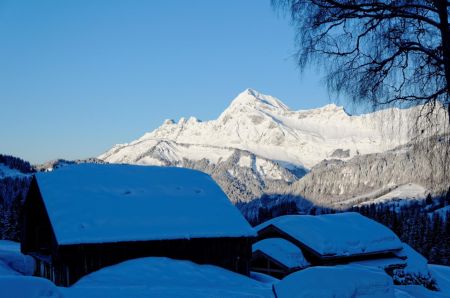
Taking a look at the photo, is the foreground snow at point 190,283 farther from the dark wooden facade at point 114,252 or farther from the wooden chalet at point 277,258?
the wooden chalet at point 277,258

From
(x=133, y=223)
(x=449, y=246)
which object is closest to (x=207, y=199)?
(x=133, y=223)

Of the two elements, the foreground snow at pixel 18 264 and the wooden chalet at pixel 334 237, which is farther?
the wooden chalet at pixel 334 237

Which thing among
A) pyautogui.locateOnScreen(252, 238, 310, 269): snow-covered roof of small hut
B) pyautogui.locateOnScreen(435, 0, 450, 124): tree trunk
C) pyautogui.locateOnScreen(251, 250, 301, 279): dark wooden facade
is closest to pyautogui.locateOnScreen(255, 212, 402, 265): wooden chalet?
pyautogui.locateOnScreen(252, 238, 310, 269): snow-covered roof of small hut

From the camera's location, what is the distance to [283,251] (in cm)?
3072

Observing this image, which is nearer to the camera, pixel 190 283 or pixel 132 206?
pixel 190 283

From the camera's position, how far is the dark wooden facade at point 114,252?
19078 millimetres

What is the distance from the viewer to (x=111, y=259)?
19.8m

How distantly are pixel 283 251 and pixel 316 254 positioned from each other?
2.12 meters

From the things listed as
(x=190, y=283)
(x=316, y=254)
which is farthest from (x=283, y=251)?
(x=190, y=283)

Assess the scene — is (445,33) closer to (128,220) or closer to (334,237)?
(128,220)

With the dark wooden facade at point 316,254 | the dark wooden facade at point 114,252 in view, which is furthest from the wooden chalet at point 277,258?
the dark wooden facade at point 114,252

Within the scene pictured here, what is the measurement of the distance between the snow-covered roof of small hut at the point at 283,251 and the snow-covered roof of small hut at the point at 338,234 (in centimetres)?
96

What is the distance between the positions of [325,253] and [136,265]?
15.4m

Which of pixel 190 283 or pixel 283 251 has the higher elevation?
pixel 190 283
